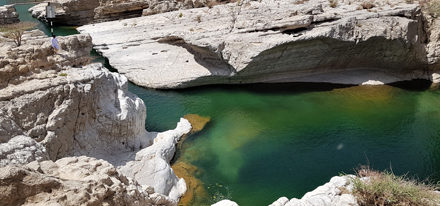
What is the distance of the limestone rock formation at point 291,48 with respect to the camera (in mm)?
18953

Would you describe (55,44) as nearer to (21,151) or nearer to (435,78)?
(21,151)

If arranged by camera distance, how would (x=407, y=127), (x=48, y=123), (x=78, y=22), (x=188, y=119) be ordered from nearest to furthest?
(x=48, y=123)
(x=407, y=127)
(x=188, y=119)
(x=78, y=22)

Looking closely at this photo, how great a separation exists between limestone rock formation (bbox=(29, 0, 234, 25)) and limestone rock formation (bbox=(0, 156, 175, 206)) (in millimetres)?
28084

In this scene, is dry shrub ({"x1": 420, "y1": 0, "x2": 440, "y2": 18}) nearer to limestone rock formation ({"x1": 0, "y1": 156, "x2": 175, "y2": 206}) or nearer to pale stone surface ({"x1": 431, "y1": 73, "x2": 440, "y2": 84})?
pale stone surface ({"x1": 431, "y1": 73, "x2": 440, "y2": 84})

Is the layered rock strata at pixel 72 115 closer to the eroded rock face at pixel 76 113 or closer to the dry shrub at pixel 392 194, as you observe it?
the eroded rock face at pixel 76 113

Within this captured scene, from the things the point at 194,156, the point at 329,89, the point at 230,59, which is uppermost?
the point at 230,59

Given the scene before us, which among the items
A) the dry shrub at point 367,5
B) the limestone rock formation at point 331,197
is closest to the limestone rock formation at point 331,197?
the limestone rock formation at point 331,197

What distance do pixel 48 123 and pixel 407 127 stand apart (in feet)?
52.8

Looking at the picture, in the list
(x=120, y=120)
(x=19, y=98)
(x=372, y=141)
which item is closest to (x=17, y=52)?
(x=19, y=98)

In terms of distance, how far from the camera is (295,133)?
15891 mm

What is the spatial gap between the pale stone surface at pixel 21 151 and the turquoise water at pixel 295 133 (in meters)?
5.42

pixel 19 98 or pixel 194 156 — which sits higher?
pixel 19 98

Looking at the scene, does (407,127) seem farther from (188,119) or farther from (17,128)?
(17,128)

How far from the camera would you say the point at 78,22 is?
37.2 m
